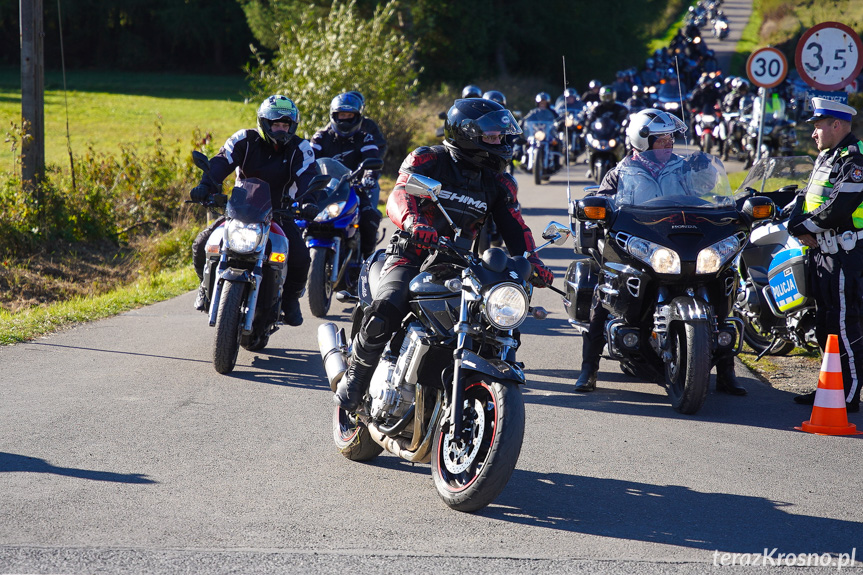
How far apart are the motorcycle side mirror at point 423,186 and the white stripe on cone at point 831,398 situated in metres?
3.21

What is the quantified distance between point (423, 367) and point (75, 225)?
372 inches

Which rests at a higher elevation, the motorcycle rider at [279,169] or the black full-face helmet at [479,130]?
the black full-face helmet at [479,130]

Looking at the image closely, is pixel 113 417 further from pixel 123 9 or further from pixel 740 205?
pixel 123 9

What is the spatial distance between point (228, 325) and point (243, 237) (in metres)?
0.66

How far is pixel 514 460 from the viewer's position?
426cm

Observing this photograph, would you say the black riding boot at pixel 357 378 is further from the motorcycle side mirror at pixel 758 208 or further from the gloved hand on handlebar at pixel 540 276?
the motorcycle side mirror at pixel 758 208

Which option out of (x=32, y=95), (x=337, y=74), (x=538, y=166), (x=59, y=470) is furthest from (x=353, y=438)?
(x=337, y=74)

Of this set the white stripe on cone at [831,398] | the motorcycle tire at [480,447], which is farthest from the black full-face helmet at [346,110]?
the motorcycle tire at [480,447]

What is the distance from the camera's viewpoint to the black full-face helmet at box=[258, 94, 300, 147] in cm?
776

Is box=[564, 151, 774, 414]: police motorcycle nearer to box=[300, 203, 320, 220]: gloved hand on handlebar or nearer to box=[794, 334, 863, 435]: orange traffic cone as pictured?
box=[794, 334, 863, 435]: orange traffic cone

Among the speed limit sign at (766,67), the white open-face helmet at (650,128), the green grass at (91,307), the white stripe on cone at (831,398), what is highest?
the speed limit sign at (766,67)

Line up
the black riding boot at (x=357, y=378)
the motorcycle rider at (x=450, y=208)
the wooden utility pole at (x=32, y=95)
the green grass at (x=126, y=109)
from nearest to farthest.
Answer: the motorcycle rider at (x=450, y=208)
the black riding boot at (x=357, y=378)
the wooden utility pole at (x=32, y=95)
the green grass at (x=126, y=109)

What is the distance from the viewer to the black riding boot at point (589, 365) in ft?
23.3

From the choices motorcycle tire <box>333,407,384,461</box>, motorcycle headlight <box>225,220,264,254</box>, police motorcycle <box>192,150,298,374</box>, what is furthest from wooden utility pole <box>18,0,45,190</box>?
motorcycle tire <box>333,407,384,461</box>
